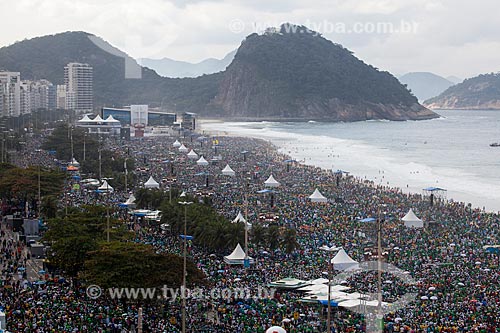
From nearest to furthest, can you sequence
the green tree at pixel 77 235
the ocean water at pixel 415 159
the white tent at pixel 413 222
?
the green tree at pixel 77 235, the white tent at pixel 413 222, the ocean water at pixel 415 159

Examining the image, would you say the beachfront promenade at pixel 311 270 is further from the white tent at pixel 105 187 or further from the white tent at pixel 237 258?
the white tent at pixel 105 187

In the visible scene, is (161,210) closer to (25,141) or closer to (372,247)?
(372,247)

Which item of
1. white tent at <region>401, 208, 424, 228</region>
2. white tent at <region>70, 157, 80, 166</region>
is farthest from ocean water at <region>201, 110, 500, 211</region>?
white tent at <region>70, 157, 80, 166</region>

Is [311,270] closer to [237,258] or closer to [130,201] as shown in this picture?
[237,258]

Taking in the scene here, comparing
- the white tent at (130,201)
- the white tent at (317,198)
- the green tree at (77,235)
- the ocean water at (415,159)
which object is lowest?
the ocean water at (415,159)

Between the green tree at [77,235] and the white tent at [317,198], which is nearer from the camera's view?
the green tree at [77,235]

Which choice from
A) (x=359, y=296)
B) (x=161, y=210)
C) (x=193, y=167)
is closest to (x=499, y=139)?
(x=193, y=167)

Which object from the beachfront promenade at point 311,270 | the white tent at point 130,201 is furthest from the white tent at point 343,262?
the white tent at point 130,201
